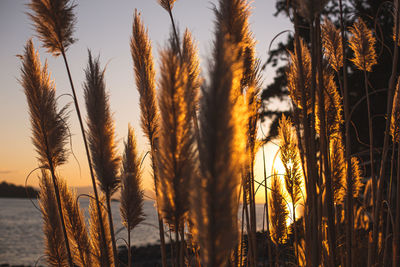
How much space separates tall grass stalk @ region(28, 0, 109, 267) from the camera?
74.1 inches

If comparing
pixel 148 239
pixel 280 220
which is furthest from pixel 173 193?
pixel 148 239

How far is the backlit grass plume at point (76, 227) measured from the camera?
256cm

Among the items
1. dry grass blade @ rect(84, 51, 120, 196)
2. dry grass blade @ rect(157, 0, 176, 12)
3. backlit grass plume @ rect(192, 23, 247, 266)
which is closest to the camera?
backlit grass plume @ rect(192, 23, 247, 266)

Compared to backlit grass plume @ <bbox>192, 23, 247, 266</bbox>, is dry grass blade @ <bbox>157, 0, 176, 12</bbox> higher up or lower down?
higher up

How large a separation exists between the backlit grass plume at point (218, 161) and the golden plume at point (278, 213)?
5.59 ft

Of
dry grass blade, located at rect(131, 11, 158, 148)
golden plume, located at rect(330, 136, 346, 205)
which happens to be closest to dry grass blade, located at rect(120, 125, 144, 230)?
dry grass blade, located at rect(131, 11, 158, 148)

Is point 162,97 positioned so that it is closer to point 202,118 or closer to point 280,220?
point 202,118

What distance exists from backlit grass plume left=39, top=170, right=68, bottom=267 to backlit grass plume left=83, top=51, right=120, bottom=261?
0.94m

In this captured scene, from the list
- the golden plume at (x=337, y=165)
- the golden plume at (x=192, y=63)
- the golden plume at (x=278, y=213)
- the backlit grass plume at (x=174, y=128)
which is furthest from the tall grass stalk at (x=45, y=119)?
the golden plume at (x=337, y=165)

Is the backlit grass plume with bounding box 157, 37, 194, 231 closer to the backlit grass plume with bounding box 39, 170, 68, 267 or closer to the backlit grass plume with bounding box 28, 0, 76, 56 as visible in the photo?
the backlit grass plume with bounding box 28, 0, 76, 56

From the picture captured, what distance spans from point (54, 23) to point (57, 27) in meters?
0.03

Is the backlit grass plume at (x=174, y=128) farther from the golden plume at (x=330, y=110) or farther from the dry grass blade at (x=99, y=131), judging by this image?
the golden plume at (x=330, y=110)

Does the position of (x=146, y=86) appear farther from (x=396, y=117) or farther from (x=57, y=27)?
(x=396, y=117)

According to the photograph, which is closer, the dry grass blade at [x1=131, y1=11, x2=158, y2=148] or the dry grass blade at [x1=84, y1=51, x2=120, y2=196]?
the dry grass blade at [x1=84, y1=51, x2=120, y2=196]
